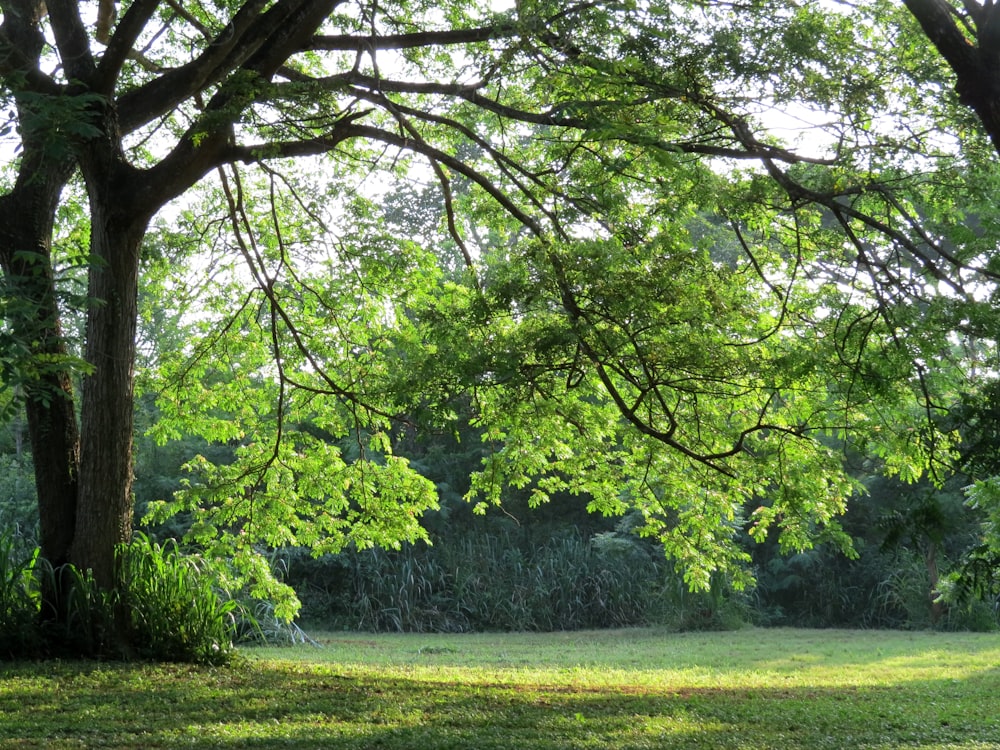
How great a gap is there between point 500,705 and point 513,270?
109 inches

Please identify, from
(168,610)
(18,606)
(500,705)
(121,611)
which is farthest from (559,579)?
(18,606)

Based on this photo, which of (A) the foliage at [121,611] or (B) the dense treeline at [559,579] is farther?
(B) the dense treeline at [559,579]

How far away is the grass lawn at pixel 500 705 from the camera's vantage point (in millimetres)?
5234

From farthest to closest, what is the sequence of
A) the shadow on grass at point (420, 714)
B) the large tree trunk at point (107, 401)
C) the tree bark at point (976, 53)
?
the large tree trunk at point (107, 401) → the shadow on grass at point (420, 714) → the tree bark at point (976, 53)

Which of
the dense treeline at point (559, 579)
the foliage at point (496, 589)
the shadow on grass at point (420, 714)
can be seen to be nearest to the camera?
the shadow on grass at point (420, 714)

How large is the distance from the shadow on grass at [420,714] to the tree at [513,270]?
1373 millimetres

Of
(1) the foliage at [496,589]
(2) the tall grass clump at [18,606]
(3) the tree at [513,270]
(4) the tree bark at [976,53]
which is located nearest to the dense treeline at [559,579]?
(1) the foliage at [496,589]

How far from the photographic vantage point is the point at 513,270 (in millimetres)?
6477

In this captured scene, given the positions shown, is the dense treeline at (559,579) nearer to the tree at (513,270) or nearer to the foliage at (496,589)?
the foliage at (496,589)

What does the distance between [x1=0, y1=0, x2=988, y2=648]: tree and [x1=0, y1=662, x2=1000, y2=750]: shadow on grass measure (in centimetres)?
137

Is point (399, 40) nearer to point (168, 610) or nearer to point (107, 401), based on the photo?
point (107, 401)

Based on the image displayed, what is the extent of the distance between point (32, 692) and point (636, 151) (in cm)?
515

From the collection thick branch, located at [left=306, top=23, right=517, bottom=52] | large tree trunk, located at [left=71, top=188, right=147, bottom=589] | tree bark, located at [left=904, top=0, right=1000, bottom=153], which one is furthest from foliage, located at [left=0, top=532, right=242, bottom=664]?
tree bark, located at [left=904, top=0, right=1000, bottom=153]

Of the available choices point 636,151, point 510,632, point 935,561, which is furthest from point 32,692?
point 935,561
